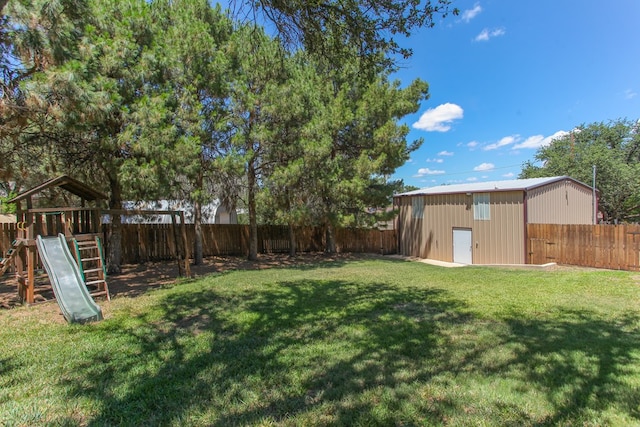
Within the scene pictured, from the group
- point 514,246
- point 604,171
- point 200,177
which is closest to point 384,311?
point 200,177

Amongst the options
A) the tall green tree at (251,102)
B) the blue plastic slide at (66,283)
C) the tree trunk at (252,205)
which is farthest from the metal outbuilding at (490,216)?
the blue plastic slide at (66,283)

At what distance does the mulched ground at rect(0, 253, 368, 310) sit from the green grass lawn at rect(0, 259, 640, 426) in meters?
1.22

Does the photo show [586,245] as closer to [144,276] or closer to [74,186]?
[144,276]

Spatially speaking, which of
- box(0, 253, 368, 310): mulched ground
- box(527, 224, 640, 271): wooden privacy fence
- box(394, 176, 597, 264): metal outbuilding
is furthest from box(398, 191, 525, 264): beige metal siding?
box(0, 253, 368, 310): mulched ground

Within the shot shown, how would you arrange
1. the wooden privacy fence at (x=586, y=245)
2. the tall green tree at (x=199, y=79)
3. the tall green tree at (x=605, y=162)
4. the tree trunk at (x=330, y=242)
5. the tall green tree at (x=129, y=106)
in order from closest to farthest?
the tall green tree at (x=129, y=106), the tall green tree at (x=199, y=79), the wooden privacy fence at (x=586, y=245), the tree trunk at (x=330, y=242), the tall green tree at (x=605, y=162)

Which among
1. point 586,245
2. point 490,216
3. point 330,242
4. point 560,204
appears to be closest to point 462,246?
point 490,216

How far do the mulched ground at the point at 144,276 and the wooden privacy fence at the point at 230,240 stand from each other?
0.71 m

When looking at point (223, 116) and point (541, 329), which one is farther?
point (223, 116)

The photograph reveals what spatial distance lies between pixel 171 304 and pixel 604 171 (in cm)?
2698

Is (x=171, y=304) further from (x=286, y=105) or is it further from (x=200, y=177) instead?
(x=286, y=105)

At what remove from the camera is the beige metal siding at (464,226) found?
45.9ft

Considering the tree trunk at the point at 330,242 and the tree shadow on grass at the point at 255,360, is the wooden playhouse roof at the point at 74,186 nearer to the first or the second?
the tree shadow on grass at the point at 255,360

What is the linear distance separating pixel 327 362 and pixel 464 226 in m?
13.4

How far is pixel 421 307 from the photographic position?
6.22 m
